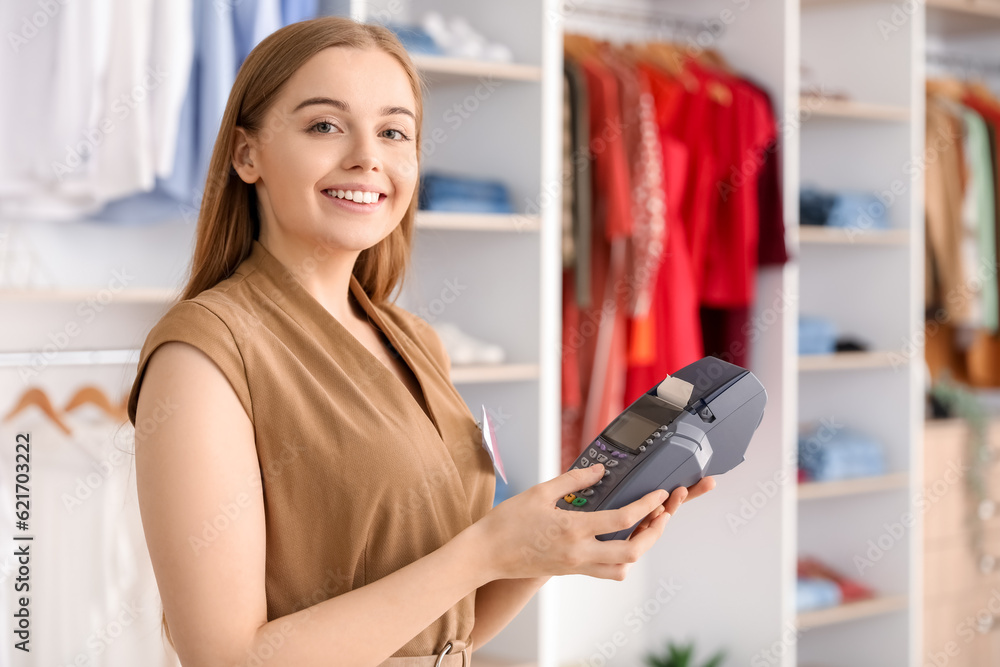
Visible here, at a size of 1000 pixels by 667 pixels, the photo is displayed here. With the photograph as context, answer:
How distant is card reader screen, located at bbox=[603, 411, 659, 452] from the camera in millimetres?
1018

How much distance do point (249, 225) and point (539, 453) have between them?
56.0 inches

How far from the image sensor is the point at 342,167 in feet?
3.31

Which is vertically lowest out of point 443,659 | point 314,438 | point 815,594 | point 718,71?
point 815,594

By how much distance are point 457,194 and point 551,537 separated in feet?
5.04

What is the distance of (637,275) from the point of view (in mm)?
2588

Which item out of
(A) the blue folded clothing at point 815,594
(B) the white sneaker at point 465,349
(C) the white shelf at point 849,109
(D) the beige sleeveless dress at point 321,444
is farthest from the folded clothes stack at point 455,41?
(A) the blue folded clothing at point 815,594

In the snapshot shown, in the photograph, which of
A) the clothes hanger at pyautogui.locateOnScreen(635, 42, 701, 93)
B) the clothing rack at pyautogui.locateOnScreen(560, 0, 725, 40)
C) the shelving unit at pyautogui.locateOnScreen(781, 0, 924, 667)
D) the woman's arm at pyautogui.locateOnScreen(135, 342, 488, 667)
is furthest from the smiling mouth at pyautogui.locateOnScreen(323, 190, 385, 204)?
the shelving unit at pyautogui.locateOnScreen(781, 0, 924, 667)

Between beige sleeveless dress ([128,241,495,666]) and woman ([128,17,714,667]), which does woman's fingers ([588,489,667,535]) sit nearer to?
woman ([128,17,714,667])

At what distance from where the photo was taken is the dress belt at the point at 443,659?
100cm

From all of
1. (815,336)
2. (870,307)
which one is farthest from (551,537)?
(870,307)

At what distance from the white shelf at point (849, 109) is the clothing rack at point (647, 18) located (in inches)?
13.7

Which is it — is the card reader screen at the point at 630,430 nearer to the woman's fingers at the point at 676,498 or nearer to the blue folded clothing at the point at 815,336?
the woman's fingers at the point at 676,498

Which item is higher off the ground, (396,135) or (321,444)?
(396,135)

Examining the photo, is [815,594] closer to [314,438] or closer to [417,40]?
[417,40]
